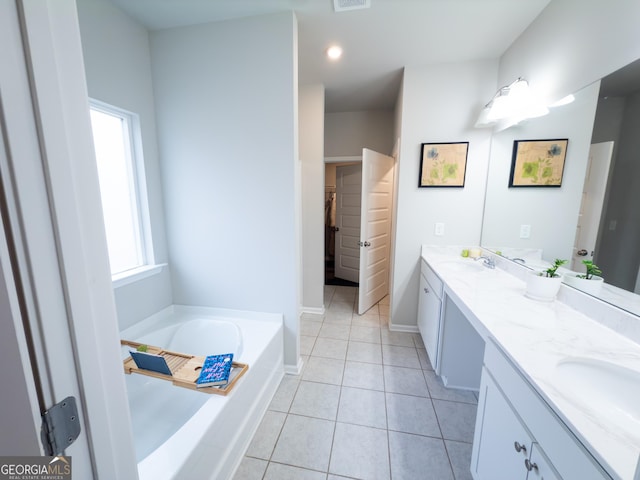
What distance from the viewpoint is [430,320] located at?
2129 mm

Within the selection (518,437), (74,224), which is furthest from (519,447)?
(74,224)

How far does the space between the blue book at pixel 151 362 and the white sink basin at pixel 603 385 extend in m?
1.75

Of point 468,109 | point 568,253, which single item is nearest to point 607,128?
point 568,253

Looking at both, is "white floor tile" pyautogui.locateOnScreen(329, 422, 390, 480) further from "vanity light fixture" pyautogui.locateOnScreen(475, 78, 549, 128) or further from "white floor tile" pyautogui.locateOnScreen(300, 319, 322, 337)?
"vanity light fixture" pyautogui.locateOnScreen(475, 78, 549, 128)

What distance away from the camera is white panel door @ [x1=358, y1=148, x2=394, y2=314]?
9.18 feet

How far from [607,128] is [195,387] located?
241 cm

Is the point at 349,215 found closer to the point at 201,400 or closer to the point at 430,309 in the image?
the point at 430,309

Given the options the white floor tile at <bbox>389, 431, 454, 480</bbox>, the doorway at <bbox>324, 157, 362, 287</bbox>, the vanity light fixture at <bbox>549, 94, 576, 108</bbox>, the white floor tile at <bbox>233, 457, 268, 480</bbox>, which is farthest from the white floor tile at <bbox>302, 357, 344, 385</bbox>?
the vanity light fixture at <bbox>549, 94, 576, 108</bbox>

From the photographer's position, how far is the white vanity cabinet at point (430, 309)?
1.94 m

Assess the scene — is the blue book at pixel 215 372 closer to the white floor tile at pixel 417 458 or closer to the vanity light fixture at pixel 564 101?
the white floor tile at pixel 417 458

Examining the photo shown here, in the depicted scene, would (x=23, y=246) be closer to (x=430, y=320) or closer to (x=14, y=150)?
(x=14, y=150)

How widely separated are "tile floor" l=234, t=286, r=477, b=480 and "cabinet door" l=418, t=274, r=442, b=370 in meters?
0.18

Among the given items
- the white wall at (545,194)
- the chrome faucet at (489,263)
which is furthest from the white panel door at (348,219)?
the chrome faucet at (489,263)

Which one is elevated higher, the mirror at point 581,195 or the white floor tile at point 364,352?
the mirror at point 581,195
